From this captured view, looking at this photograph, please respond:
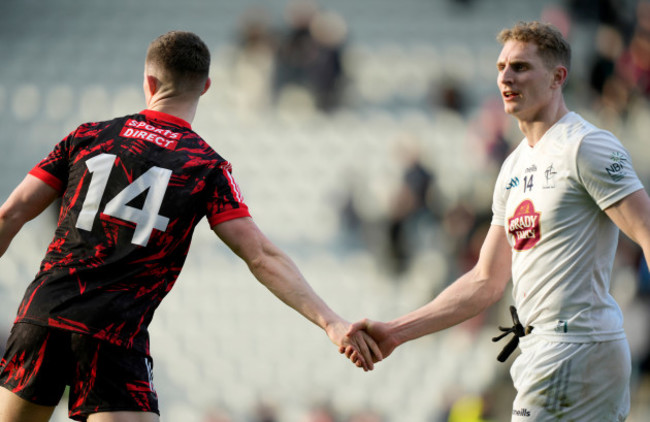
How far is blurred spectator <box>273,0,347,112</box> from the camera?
14.5 metres

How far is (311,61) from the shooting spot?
1451cm

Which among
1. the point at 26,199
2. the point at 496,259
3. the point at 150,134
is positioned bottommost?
the point at 496,259

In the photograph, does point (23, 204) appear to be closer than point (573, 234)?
No

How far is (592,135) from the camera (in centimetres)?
417

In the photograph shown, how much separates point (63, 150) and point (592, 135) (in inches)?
101

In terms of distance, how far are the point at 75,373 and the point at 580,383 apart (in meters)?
2.33

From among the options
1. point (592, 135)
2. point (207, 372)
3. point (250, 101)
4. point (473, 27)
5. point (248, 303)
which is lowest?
point (207, 372)

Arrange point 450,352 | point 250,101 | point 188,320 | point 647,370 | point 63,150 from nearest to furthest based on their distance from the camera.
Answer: point 63,150, point 647,370, point 450,352, point 188,320, point 250,101

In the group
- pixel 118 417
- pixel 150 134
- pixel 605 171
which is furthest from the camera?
pixel 150 134

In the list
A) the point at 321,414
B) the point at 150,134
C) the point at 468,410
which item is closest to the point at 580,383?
the point at 150,134

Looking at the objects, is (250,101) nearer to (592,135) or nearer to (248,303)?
(248,303)

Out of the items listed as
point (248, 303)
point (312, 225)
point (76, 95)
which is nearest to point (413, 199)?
point (312, 225)

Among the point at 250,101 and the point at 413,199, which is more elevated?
the point at 250,101

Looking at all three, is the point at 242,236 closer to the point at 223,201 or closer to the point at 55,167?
the point at 223,201
